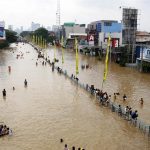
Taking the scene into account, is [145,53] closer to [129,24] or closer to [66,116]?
[129,24]

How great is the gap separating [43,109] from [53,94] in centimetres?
786

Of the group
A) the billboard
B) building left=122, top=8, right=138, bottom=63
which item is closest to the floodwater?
the billboard

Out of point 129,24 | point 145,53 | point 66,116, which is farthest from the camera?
point 129,24

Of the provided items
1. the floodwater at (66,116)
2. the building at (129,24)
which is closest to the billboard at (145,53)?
the floodwater at (66,116)

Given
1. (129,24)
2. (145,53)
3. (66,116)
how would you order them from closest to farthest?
(66,116)
(145,53)
(129,24)

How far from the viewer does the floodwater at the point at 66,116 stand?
84.0ft

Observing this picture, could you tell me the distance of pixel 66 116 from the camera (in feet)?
106

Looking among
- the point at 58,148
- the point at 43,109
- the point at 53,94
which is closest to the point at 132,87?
the point at 53,94

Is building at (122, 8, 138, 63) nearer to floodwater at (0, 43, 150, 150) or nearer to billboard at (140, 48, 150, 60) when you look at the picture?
billboard at (140, 48, 150, 60)

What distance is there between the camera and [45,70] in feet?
220

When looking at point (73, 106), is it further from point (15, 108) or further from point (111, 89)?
point (111, 89)

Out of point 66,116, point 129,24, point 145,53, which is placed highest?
point 129,24

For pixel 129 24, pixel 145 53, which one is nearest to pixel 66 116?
pixel 145 53

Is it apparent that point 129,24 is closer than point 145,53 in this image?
No
